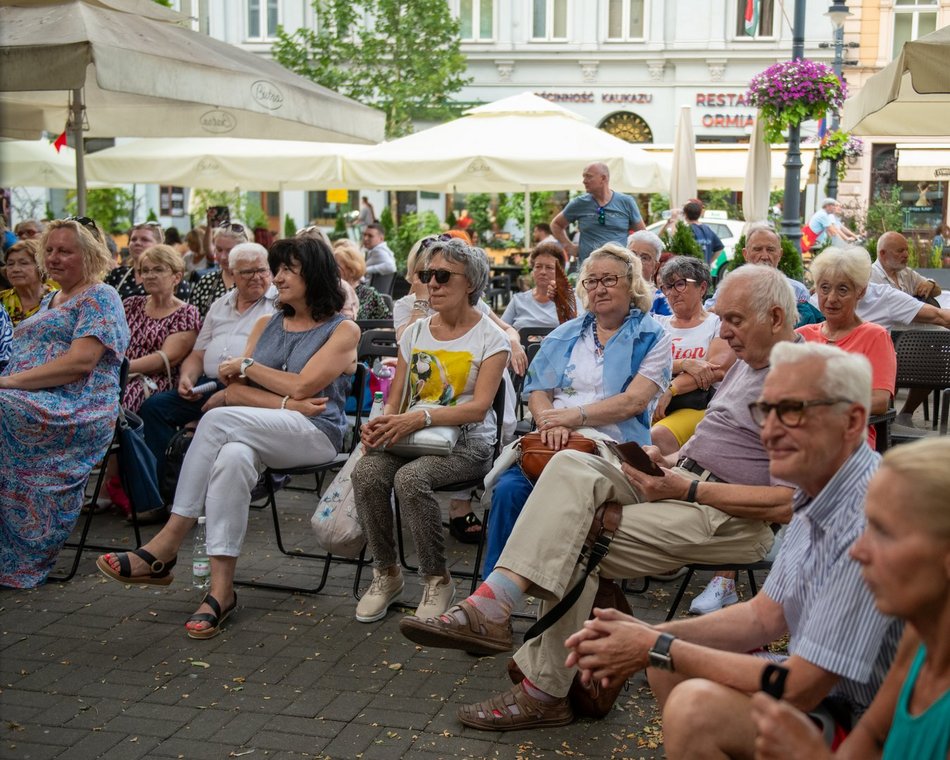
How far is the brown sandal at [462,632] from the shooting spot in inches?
146

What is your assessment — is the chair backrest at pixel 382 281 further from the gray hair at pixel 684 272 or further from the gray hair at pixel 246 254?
the gray hair at pixel 684 272

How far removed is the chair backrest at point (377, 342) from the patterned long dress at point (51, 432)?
1.54 meters

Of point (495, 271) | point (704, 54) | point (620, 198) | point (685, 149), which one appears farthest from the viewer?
point (704, 54)

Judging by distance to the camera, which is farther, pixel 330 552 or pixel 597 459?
pixel 330 552

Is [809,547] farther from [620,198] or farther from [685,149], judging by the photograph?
[685,149]

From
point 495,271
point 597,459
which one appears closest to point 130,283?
point 597,459

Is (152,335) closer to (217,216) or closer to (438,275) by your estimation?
(438,275)

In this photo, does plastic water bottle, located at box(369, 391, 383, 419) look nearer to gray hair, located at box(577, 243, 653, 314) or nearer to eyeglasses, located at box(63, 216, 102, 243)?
gray hair, located at box(577, 243, 653, 314)

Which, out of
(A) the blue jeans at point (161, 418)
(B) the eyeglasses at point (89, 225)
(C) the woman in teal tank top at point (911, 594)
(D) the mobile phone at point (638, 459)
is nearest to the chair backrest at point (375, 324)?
(A) the blue jeans at point (161, 418)

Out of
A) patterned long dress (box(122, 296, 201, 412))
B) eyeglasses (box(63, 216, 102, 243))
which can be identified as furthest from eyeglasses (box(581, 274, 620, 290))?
patterned long dress (box(122, 296, 201, 412))

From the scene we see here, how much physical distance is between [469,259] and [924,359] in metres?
2.95

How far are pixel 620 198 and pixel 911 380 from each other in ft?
15.0

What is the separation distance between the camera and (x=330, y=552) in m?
5.37

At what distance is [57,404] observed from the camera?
5688 mm
